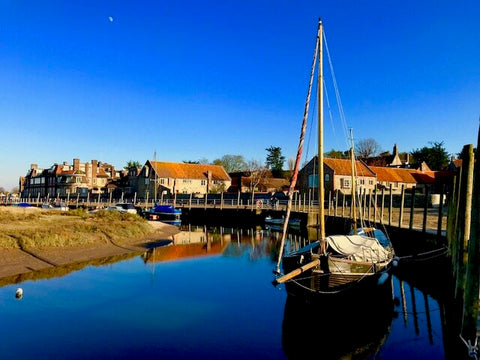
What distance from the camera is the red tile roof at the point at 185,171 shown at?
88000 millimetres

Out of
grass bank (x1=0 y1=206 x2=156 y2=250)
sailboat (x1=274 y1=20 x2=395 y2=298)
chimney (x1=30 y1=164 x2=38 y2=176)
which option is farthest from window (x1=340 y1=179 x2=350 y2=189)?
chimney (x1=30 y1=164 x2=38 y2=176)

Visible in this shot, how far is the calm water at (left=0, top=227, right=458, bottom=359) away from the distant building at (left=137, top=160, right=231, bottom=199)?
64.1 m

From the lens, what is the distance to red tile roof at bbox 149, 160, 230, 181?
3465 inches

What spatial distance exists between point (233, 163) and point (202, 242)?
86.3 m

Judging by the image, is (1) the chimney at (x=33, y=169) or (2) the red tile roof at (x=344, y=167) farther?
(1) the chimney at (x=33, y=169)

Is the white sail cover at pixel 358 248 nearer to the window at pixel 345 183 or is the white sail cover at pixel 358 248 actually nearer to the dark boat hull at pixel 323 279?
the dark boat hull at pixel 323 279

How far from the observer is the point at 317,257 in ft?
46.7

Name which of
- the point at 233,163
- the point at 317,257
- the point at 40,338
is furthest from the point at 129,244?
the point at 233,163

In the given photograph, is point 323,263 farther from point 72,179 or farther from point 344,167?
point 72,179

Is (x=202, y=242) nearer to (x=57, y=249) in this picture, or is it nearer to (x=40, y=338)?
(x=57, y=249)

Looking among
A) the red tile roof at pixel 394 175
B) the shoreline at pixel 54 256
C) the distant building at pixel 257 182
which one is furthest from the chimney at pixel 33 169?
the shoreline at pixel 54 256

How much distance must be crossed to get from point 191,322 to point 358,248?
23.9ft

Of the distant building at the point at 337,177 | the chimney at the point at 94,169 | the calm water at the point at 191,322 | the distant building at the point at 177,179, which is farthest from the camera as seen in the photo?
the chimney at the point at 94,169

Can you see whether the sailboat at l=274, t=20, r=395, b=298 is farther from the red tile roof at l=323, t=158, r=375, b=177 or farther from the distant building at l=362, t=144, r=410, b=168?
the distant building at l=362, t=144, r=410, b=168
